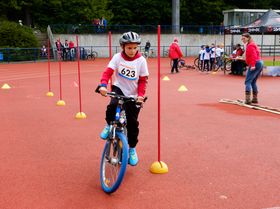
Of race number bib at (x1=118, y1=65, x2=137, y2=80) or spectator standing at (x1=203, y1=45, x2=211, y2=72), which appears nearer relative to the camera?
race number bib at (x1=118, y1=65, x2=137, y2=80)

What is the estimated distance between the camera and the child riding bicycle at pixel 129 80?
4922mm

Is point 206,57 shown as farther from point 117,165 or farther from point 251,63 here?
point 117,165

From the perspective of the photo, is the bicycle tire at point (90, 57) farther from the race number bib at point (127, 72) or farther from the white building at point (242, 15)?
the race number bib at point (127, 72)

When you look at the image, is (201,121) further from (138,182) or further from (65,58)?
(65,58)

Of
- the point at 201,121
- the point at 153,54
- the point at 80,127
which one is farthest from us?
the point at 153,54

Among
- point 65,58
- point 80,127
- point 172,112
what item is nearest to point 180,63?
point 65,58

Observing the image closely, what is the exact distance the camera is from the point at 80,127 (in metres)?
8.00

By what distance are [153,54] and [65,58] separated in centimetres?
1079

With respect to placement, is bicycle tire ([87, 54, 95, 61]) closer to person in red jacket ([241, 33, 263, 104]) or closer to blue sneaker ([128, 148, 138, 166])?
person in red jacket ([241, 33, 263, 104])

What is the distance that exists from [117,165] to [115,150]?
0.19 metres

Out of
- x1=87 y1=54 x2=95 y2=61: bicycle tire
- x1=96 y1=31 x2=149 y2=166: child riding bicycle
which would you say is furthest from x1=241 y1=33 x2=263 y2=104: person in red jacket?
x1=87 y1=54 x2=95 y2=61: bicycle tire

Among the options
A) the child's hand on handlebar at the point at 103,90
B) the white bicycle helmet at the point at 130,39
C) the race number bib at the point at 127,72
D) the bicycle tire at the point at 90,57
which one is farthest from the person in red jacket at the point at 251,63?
the bicycle tire at the point at 90,57

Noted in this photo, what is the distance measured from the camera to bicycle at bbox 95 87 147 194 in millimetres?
4562

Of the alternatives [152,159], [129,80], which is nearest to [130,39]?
[129,80]
